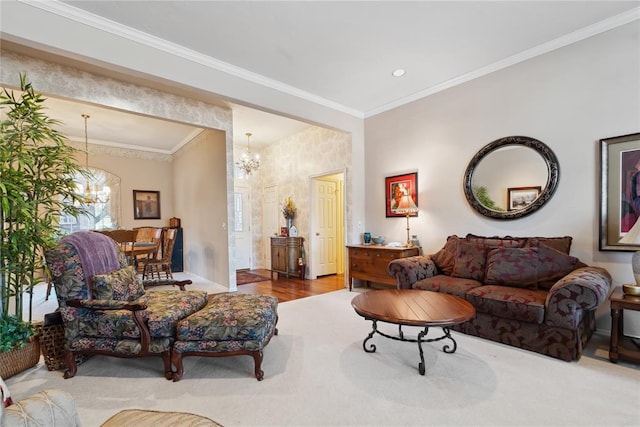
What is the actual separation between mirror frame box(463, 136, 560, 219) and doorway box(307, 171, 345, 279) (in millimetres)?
2704

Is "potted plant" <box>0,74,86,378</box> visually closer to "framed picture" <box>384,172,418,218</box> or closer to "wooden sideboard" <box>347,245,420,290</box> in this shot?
"wooden sideboard" <box>347,245,420,290</box>

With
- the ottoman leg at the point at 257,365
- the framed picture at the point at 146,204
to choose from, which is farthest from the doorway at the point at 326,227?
the framed picture at the point at 146,204

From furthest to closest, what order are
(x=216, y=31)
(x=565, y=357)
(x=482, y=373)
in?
(x=216, y=31) → (x=565, y=357) → (x=482, y=373)

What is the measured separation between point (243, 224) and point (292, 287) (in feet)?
9.13

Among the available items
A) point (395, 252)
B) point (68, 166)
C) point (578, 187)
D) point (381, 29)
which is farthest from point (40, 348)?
point (578, 187)

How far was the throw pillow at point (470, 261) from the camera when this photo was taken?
320 cm

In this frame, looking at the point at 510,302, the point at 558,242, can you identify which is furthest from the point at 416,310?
the point at 558,242

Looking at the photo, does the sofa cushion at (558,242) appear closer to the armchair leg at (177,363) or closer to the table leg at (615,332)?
the table leg at (615,332)

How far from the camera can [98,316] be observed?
7.12 ft

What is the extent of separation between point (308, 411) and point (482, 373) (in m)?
1.33

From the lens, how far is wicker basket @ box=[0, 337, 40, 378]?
2.11m

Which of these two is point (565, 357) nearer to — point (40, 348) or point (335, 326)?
point (335, 326)

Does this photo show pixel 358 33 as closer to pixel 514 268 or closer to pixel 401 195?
pixel 401 195

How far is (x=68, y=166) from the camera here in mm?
2428
